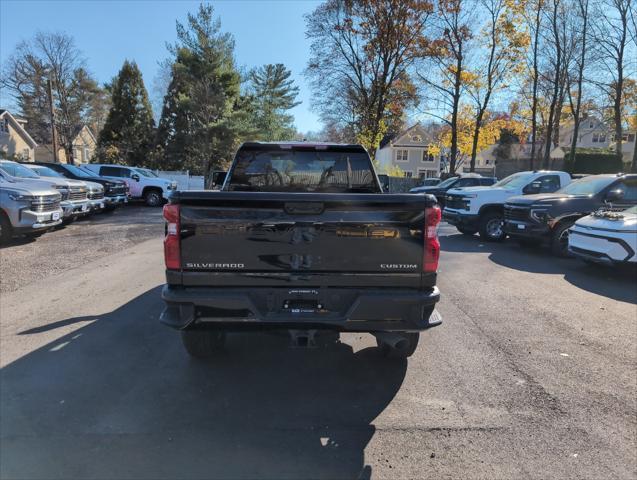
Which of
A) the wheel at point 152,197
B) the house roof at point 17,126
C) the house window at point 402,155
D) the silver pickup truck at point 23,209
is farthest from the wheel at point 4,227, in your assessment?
the house window at point 402,155

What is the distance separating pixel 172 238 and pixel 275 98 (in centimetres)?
A: 4686

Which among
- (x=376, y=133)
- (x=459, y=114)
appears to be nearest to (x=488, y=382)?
(x=376, y=133)

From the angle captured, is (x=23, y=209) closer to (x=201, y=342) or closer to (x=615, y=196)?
(x=201, y=342)

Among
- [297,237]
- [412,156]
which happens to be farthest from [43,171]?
[412,156]

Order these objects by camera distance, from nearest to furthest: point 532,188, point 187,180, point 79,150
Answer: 1. point 532,188
2. point 187,180
3. point 79,150

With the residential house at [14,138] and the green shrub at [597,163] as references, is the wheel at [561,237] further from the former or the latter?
the residential house at [14,138]

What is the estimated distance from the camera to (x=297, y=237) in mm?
3195

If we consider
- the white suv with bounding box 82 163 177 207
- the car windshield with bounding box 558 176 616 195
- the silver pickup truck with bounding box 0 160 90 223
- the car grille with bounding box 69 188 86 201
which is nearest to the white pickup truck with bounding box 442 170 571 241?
the car windshield with bounding box 558 176 616 195

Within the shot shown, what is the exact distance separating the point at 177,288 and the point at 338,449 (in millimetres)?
1592

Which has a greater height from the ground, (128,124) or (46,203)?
(128,124)

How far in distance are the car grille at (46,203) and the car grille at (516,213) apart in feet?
36.0

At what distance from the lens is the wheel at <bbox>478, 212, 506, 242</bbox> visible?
40.1ft

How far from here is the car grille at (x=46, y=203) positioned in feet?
32.4

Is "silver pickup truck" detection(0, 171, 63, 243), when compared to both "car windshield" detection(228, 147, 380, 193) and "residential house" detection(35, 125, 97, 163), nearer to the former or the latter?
"car windshield" detection(228, 147, 380, 193)
